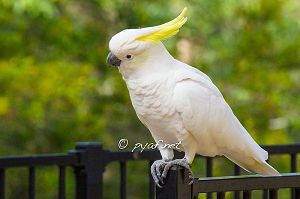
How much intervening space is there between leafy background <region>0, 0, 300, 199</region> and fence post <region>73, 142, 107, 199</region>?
1821mm

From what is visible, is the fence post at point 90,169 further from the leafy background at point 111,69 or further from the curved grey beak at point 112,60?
the leafy background at point 111,69

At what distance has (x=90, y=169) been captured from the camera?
3.64m

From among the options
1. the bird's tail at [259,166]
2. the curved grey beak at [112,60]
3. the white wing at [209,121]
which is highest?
the curved grey beak at [112,60]

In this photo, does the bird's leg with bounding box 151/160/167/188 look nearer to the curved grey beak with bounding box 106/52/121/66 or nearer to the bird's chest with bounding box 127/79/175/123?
the bird's chest with bounding box 127/79/175/123

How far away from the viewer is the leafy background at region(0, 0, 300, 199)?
5.55 meters

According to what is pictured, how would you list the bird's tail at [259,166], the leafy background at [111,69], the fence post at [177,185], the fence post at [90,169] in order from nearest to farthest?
the fence post at [177,185], the bird's tail at [259,166], the fence post at [90,169], the leafy background at [111,69]

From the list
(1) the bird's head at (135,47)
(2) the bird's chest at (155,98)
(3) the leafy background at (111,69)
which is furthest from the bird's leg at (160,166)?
(3) the leafy background at (111,69)

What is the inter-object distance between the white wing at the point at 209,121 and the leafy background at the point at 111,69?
9.44 ft

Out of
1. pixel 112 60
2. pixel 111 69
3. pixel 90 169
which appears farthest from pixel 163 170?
pixel 111 69

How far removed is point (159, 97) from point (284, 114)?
3753 millimetres

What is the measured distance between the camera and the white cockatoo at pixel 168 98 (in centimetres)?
245

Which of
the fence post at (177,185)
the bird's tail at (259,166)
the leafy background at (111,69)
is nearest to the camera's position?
the fence post at (177,185)

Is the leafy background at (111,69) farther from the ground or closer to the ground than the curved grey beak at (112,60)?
farther from the ground

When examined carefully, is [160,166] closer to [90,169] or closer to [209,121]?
[209,121]
